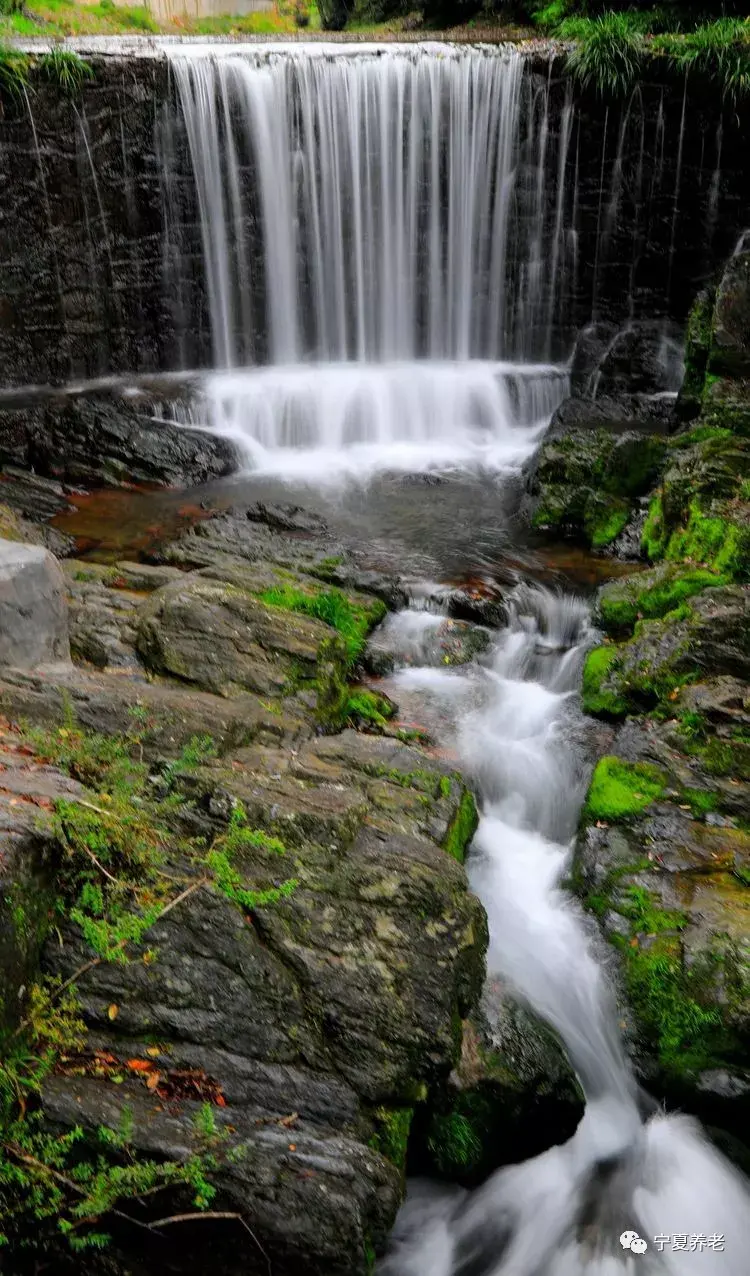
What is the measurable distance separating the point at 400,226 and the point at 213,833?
40.4 ft

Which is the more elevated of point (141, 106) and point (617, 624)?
point (141, 106)

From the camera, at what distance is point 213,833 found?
3.52 m

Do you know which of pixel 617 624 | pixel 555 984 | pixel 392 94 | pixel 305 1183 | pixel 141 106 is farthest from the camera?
pixel 392 94

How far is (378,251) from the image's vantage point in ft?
44.6

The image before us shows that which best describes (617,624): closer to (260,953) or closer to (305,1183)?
(260,953)

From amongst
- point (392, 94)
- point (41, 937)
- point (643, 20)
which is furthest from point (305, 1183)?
point (643, 20)

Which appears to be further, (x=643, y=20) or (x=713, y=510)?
(x=643, y=20)

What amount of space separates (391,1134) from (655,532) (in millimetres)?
6633

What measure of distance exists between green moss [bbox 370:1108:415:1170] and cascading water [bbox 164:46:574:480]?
924 cm

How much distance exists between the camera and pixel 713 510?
7.45 metres

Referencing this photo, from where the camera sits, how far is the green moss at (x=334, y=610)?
6.76m

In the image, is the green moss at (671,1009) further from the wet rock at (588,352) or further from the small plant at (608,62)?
the small plant at (608,62)

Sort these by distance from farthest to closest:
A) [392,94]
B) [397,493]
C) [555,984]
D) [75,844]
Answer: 1. [392,94]
2. [397,493]
3. [555,984]
4. [75,844]

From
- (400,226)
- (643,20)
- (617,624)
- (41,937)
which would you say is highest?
(643,20)
